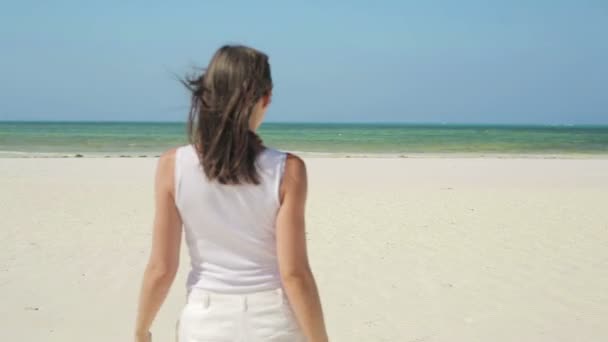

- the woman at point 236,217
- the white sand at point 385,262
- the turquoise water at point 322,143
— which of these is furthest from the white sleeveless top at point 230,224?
the turquoise water at point 322,143

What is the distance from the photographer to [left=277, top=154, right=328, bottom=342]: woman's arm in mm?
1628

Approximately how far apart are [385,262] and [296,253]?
5186 millimetres

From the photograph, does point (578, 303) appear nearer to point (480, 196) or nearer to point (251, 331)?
point (251, 331)

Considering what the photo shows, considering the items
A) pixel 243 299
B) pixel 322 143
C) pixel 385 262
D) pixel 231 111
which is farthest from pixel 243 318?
pixel 322 143

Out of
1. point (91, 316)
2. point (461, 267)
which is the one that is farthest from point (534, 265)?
point (91, 316)

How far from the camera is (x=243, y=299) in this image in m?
1.72

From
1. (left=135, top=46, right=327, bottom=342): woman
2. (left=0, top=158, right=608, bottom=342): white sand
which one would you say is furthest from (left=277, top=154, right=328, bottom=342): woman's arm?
(left=0, top=158, right=608, bottom=342): white sand

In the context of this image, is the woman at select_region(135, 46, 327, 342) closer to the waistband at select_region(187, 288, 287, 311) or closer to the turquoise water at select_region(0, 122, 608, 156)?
the waistband at select_region(187, 288, 287, 311)

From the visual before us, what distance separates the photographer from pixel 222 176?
1612mm

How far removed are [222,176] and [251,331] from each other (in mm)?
412

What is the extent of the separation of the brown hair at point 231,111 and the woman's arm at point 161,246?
0.38 ft

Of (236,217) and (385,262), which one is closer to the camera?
(236,217)

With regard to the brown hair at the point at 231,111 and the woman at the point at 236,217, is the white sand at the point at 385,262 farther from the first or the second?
the brown hair at the point at 231,111

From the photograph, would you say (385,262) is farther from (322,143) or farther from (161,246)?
(322,143)
